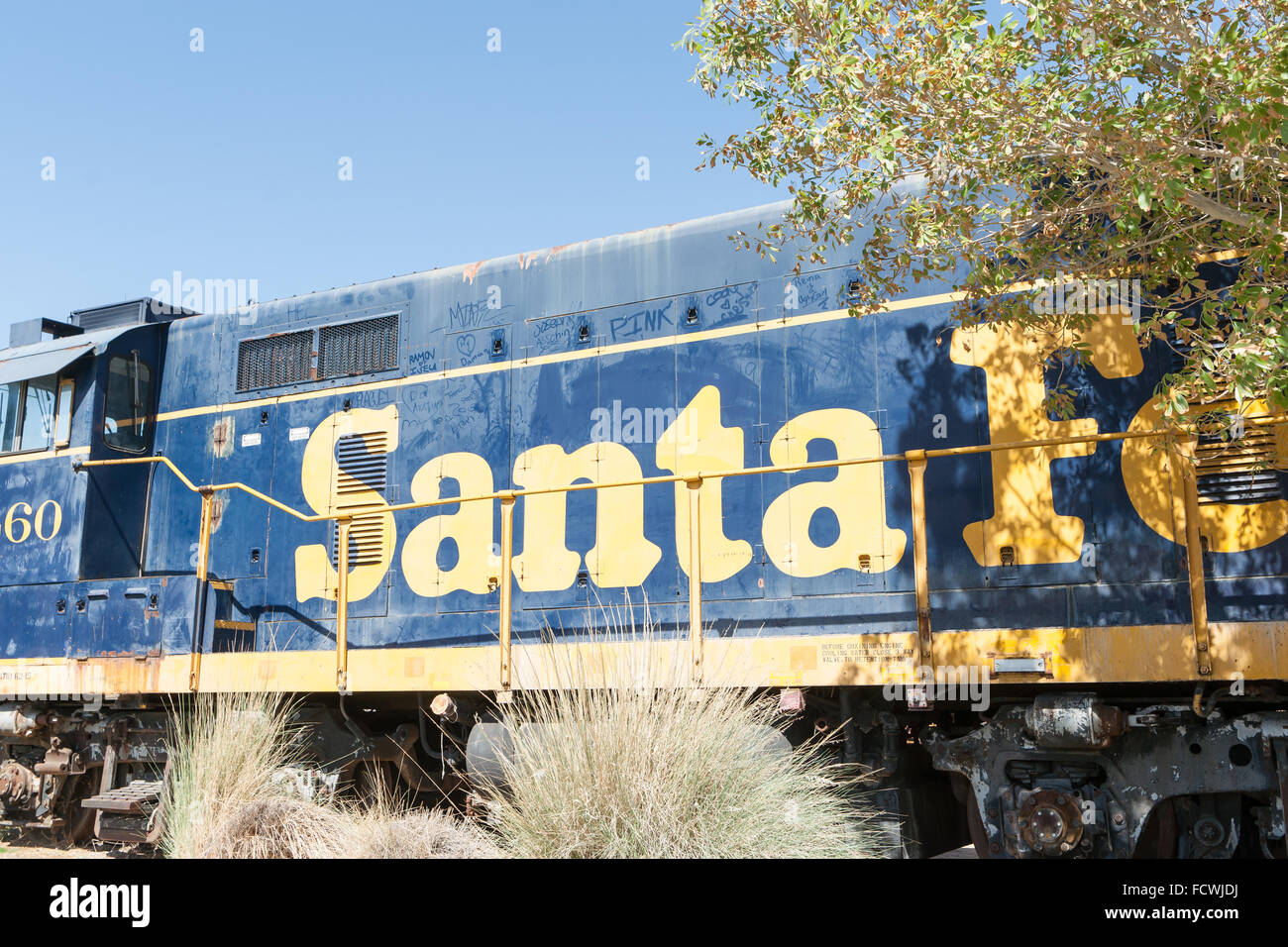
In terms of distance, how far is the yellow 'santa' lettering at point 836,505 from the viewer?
5.80 m

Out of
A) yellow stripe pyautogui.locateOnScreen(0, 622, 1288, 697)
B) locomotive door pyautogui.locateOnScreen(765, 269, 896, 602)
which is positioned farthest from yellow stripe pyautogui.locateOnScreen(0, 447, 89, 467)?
locomotive door pyautogui.locateOnScreen(765, 269, 896, 602)

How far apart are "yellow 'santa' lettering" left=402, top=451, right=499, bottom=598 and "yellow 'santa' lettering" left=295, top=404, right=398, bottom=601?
0.23 metres

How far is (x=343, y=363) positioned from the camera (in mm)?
7586

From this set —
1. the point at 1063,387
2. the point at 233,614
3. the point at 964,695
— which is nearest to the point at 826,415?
the point at 1063,387

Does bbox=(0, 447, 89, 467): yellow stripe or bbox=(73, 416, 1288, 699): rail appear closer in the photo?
bbox=(73, 416, 1288, 699): rail

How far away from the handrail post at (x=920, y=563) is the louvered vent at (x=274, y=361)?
4460 mm

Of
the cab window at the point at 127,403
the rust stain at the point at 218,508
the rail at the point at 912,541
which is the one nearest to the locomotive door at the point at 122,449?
the cab window at the point at 127,403

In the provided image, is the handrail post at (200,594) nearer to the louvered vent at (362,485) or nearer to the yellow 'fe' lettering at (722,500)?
the yellow 'fe' lettering at (722,500)

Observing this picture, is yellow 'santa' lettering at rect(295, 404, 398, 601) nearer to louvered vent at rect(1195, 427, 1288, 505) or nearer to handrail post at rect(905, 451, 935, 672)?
handrail post at rect(905, 451, 935, 672)

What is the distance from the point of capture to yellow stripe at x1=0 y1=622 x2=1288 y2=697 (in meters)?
4.50

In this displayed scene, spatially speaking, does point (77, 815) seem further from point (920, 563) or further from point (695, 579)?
point (920, 563)

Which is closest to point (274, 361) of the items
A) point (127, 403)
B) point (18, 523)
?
point (127, 403)

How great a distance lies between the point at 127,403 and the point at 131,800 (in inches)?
111

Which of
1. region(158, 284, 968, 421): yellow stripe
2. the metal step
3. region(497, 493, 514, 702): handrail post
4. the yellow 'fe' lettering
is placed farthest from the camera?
the metal step
